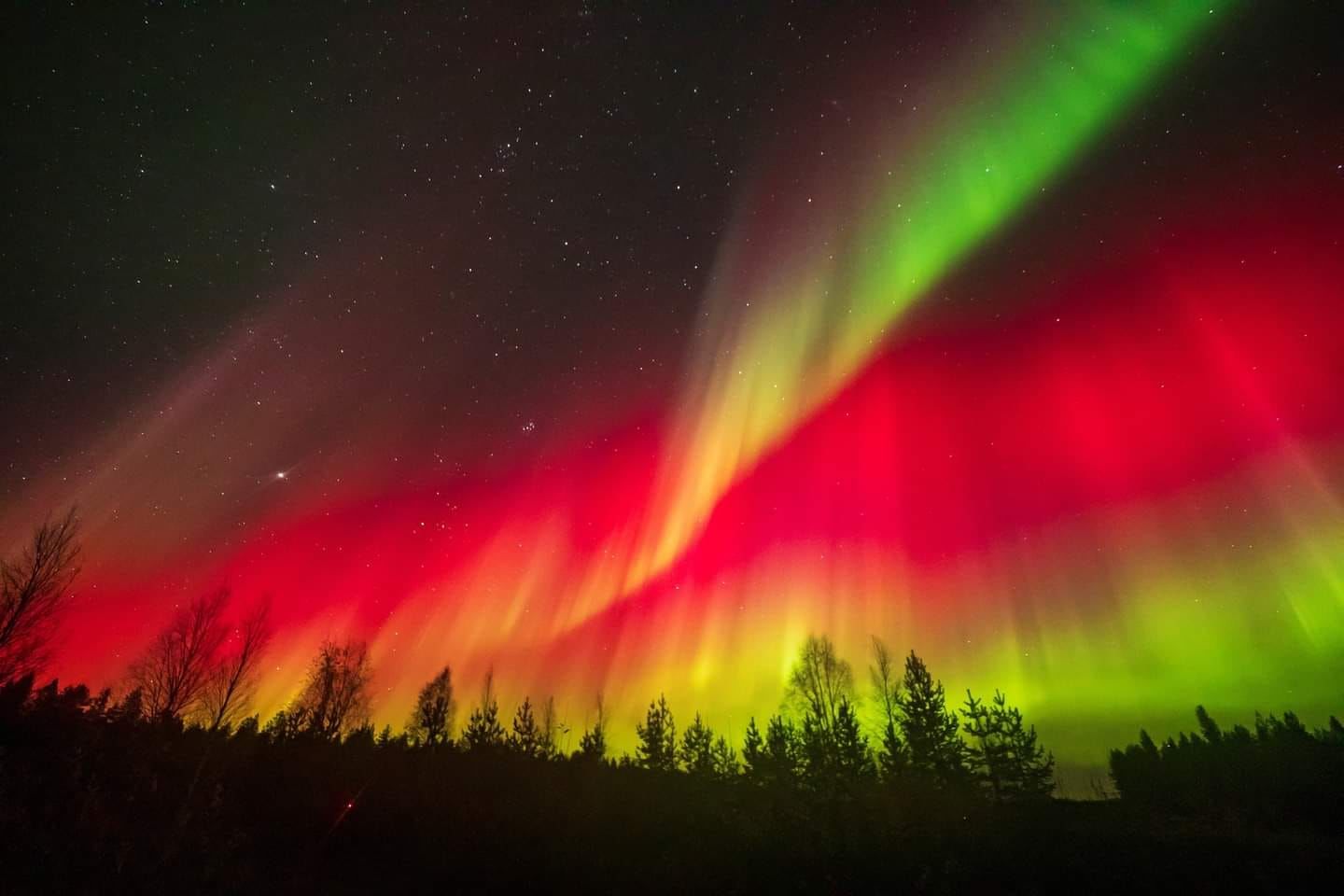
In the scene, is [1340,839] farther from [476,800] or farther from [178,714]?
[178,714]

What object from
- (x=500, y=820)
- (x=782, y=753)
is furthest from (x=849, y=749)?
(x=500, y=820)

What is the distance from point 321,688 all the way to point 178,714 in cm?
2548

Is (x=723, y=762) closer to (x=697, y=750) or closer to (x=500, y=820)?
(x=697, y=750)

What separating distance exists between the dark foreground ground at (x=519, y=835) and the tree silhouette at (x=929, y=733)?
48.3 ft

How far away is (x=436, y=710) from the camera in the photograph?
6988 centimetres

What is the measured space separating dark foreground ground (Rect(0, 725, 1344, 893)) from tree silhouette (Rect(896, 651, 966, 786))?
14708mm

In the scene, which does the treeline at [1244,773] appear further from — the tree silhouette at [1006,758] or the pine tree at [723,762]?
the pine tree at [723,762]

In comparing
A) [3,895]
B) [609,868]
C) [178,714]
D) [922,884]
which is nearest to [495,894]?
[609,868]

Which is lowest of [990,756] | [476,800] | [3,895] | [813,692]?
[3,895]

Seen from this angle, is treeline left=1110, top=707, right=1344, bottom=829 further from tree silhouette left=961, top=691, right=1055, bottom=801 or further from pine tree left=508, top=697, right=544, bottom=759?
pine tree left=508, top=697, right=544, bottom=759

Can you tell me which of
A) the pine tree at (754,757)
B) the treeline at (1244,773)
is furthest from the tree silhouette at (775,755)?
the treeline at (1244,773)

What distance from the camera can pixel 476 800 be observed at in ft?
101

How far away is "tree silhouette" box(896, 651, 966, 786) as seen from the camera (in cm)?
5238

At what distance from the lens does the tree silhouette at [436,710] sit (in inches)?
2707
